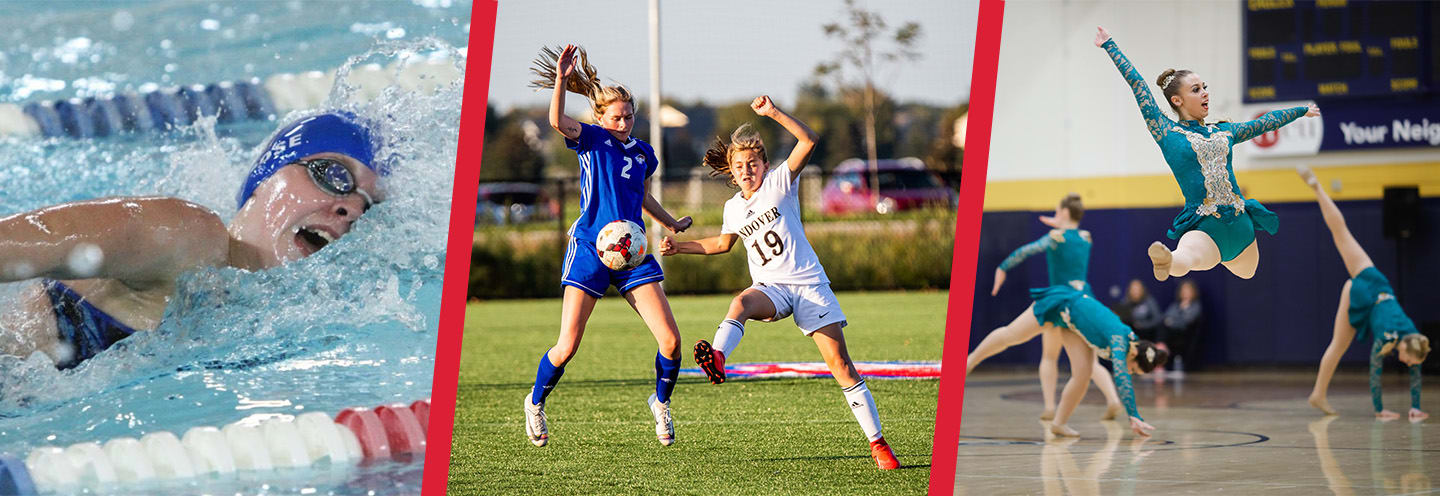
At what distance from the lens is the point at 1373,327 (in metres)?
→ 10.8

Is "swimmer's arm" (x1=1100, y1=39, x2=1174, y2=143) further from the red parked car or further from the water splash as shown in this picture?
the red parked car

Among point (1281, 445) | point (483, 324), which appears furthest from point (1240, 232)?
point (483, 324)

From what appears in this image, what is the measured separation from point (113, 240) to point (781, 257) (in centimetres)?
347

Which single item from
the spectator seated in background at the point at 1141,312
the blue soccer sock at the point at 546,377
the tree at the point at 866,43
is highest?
the tree at the point at 866,43

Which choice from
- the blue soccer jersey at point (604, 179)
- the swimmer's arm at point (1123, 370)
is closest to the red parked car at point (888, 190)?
the swimmer's arm at point (1123, 370)

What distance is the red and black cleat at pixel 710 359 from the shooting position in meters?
5.54

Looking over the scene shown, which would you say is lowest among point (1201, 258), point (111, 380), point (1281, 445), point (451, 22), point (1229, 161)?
point (1281, 445)

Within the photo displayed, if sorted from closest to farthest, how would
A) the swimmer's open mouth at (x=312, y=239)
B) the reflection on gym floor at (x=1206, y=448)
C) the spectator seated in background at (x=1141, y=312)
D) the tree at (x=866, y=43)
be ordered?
1. the reflection on gym floor at (x=1206, y=448)
2. the swimmer's open mouth at (x=312, y=239)
3. the tree at (x=866, y=43)
4. the spectator seated in background at (x=1141, y=312)

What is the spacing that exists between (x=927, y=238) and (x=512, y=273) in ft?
16.0

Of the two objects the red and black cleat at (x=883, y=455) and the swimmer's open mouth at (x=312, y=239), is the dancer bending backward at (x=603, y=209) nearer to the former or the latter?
the red and black cleat at (x=883, y=455)

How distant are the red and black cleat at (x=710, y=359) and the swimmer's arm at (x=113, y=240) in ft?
10.2

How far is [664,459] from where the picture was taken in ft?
20.5

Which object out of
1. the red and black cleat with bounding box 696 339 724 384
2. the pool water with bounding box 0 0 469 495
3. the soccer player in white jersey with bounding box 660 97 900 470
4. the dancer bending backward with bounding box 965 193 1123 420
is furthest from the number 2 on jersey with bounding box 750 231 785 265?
the dancer bending backward with bounding box 965 193 1123 420

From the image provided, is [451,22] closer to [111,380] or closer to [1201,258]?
[111,380]
